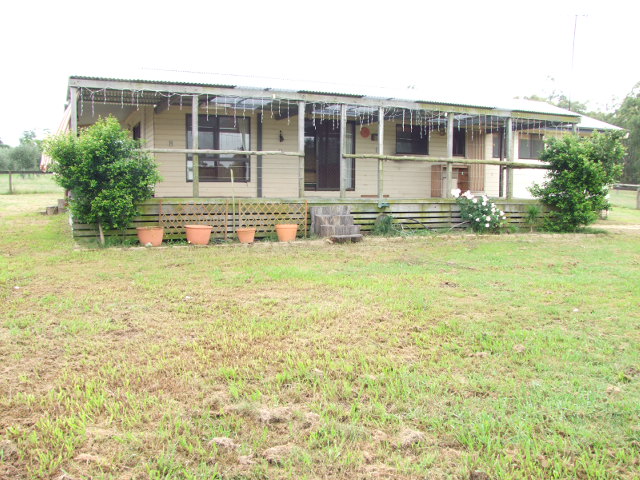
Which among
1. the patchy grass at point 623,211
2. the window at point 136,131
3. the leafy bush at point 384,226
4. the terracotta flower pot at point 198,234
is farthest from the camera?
the patchy grass at point 623,211

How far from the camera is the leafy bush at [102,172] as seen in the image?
26.1 ft

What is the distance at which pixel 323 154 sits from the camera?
13695 millimetres

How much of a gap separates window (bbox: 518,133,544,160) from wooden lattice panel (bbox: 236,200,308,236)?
921 cm

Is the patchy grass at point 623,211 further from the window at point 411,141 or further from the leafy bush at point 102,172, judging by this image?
the leafy bush at point 102,172

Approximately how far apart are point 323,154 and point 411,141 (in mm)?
2783

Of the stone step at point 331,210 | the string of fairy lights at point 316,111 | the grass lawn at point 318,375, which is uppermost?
the string of fairy lights at point 316,111

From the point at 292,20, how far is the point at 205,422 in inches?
1136

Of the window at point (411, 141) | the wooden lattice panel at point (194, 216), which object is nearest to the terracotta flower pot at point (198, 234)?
the wooden lattice panel at point (194, 216)

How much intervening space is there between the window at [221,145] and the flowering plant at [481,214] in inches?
199


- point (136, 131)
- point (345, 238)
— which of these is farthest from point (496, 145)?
point (136, 131)

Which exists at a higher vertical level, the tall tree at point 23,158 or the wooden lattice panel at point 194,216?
the tall tree at point 23,158

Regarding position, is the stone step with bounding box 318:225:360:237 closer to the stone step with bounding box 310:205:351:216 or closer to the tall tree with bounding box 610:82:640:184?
the stone step with bounding box 310:205:351:216

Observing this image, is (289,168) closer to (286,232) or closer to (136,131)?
(286,232)

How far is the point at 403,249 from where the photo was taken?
8.65m
